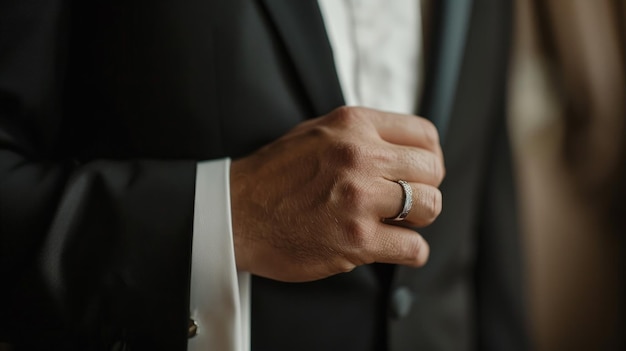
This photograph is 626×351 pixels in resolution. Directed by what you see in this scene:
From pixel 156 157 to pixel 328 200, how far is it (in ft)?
0.69

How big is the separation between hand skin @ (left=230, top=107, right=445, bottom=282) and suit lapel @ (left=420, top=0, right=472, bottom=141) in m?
0.13

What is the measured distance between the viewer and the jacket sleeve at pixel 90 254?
559mm

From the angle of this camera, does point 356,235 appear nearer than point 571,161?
Yes

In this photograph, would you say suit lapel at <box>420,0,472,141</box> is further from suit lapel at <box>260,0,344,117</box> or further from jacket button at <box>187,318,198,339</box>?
jacket button at <box>187,318,198,339</box>

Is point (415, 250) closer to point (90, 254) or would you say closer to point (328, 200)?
point (328, 200)

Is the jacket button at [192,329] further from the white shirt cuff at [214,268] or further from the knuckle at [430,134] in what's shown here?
the knuckle at [430,134]

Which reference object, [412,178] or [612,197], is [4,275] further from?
[612,197]

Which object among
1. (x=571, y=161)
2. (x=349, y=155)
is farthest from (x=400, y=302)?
(x=571, y=161)

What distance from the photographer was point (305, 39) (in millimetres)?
630

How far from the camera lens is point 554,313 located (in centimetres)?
157

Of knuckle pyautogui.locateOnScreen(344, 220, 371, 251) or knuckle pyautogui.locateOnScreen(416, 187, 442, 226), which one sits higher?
knuckle pyautogui.locateOnScreen(416, 187, 442, 226)

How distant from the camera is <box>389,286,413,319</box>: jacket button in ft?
2.32

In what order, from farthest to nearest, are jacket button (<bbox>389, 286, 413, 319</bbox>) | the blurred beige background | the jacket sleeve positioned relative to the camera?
the blurred beige background
jacket button (<bbox>389, 286, 413, 319</bbox>)
the jacket sleeve

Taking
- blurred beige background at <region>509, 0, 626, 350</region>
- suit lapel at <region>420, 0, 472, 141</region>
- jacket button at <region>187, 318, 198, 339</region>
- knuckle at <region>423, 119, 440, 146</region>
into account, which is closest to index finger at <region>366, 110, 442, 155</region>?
knuckle at <region>423, 119, 440, 146</region>
